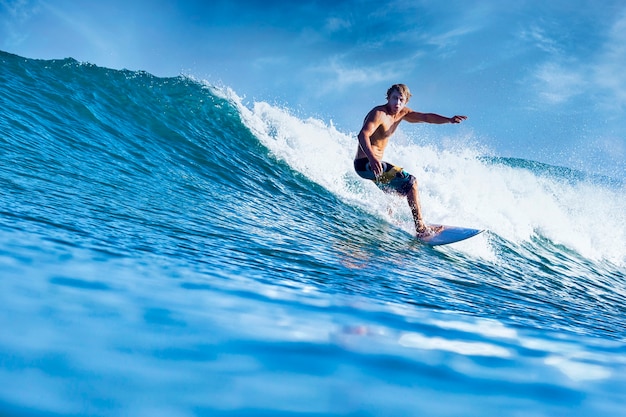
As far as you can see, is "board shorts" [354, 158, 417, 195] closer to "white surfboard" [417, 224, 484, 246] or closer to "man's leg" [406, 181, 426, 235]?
"man's leg" [406, 181, 426, 235]

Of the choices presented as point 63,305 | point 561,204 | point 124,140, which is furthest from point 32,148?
point 561,204

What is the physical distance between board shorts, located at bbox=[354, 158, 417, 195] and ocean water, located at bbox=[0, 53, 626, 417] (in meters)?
0.52

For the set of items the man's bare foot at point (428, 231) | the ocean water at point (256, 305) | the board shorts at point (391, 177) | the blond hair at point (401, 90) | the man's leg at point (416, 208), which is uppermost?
the blond hair at point (401, 90)

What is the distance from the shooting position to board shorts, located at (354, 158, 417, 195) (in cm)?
594

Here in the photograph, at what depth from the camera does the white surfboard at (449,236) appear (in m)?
5.24

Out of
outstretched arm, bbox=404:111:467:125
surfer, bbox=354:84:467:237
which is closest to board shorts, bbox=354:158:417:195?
surfer, bbox=354:84:467:237

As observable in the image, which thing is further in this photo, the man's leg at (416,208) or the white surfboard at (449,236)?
the man's leg at (416,208)

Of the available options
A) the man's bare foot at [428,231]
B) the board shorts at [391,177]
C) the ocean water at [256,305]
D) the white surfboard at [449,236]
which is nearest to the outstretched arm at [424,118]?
the board shorts at [391,177]

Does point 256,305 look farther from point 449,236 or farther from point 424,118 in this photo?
point 424,118

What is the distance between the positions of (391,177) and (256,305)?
Answer: 4.56 meters

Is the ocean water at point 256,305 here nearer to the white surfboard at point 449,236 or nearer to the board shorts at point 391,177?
the white surfboard at point 449,236

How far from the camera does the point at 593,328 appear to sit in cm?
253

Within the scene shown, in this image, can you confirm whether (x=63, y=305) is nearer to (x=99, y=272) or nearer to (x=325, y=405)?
(x=99, y=272)

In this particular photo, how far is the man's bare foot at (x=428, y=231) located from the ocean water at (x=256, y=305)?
263 millimetres
